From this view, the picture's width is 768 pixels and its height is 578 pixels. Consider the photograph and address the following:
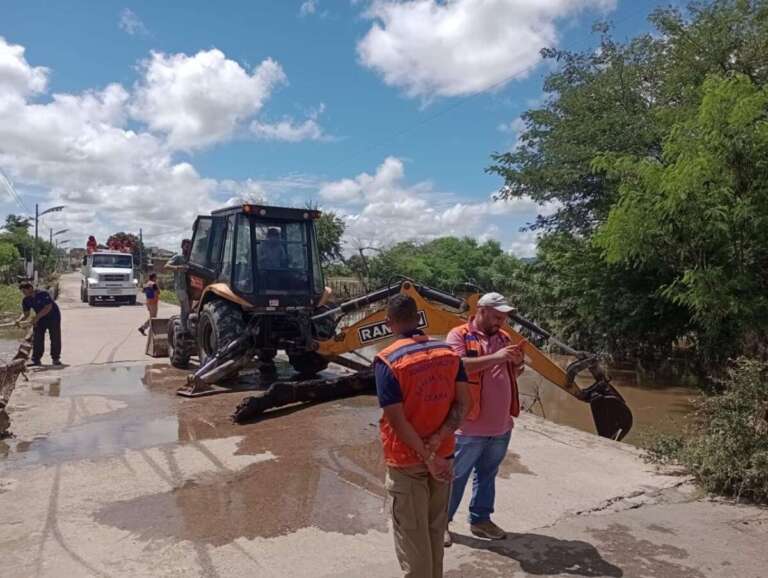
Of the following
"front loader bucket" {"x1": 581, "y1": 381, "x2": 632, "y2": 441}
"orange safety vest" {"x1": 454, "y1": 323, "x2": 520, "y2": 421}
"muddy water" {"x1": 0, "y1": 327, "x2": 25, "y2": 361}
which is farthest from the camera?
"muddy water" {"x1": 0, "y1": 327, "x2": 25, "y2": 361}

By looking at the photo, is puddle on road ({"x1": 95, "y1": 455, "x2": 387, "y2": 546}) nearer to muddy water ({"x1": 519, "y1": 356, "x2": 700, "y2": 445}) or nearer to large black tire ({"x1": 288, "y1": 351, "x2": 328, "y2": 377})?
large black tire ({"x1": 288, "y1": 351, "x2": 328, "y2": 377})

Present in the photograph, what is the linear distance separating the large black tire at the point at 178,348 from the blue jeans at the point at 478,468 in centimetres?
860

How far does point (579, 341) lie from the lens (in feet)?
61.8

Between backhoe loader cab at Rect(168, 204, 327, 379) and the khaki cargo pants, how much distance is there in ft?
20.3

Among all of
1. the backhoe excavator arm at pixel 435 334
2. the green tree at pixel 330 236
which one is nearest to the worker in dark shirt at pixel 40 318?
the backhoe excavator arm at pixel 435 334

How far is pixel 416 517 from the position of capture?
327 cm

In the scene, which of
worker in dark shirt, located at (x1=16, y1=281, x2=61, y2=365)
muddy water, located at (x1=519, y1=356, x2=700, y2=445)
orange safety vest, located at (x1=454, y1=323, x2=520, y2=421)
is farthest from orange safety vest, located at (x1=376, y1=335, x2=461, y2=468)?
A: worker in dark shirt, located at (x1=16, y1=281, x2=61, y2=365)

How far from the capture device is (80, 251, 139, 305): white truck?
31.4m

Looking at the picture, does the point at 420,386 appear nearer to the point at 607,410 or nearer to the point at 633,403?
the point at 607,410

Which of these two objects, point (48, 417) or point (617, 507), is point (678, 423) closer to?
point (617, 507)

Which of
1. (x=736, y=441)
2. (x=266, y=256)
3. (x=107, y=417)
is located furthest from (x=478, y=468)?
(x=266, y=256)

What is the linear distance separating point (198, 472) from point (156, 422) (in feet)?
7.66

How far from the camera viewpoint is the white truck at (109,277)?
31359mm

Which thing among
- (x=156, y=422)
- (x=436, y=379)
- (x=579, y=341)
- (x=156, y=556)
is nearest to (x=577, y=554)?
(x=436, y=379)
